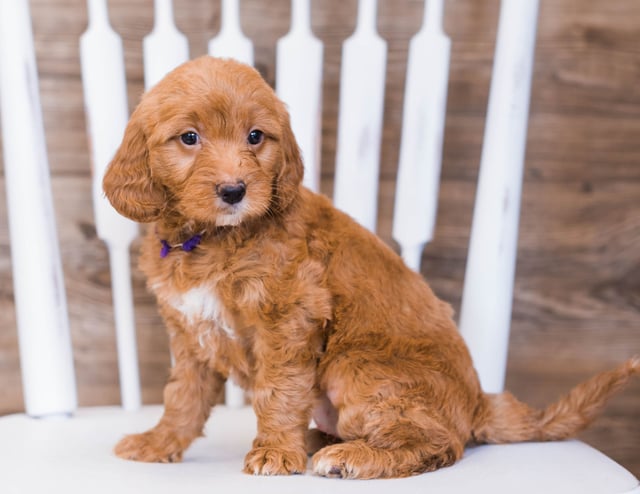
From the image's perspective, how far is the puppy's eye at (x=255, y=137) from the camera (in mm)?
1116

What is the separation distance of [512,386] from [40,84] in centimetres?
118

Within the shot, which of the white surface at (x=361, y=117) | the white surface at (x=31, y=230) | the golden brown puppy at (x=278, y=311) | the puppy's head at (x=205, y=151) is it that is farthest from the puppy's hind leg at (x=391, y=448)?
the white surface at (x=31, y=230)

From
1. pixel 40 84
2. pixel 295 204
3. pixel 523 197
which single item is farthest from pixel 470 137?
pixel 40 84

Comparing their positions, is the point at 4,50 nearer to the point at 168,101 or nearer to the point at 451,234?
the point at 168,101

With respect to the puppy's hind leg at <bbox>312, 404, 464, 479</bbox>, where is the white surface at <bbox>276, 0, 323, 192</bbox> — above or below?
above

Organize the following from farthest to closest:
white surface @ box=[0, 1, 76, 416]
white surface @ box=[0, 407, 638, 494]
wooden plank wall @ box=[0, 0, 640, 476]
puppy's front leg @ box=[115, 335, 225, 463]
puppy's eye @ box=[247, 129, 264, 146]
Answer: wooden plank wall @ box=[0, 0, 640, 476], white surface @ box=[0, 1, 76, 416], puppy's front leg @ box=[115, 335, 225, 463], puppy's eye @ box=[247, 129, 264, 146], white surface @ box=[0, 407, 638, 494]

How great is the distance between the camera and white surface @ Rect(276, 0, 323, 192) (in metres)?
1.45

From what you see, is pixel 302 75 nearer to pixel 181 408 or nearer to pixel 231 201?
pixel 231 201

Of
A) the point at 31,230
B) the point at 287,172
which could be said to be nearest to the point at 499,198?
the point at 287,172

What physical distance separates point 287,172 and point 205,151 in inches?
5.0

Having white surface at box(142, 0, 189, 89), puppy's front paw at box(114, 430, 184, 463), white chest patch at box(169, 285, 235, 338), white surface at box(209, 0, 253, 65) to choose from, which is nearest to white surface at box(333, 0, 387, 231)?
white surface at box(209, 0, 253, 65)

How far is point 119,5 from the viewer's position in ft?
5.41

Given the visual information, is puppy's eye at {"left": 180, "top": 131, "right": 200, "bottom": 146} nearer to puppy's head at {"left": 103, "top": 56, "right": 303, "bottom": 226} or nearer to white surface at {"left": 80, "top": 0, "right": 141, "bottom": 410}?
puppy's head at {"left": 103, "top": 56, "right": 303, "bottom": 226}

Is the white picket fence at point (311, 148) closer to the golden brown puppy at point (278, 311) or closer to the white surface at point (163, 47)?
the white surface at point (163, 47)
